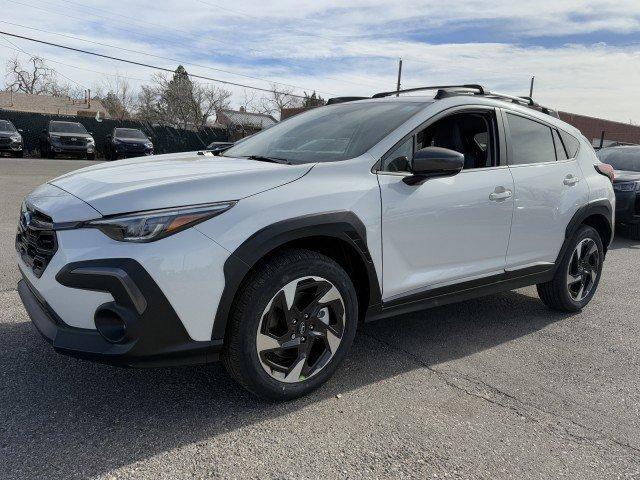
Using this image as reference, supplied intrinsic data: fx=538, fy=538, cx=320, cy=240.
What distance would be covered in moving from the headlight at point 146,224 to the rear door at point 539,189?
2417mm

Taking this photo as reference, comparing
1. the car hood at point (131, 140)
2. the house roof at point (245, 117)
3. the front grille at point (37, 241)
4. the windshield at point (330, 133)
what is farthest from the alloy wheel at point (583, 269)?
the house roof at point (245, 117)

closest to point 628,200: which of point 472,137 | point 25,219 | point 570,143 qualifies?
point 570,143

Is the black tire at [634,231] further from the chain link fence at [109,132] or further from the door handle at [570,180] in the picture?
the chain link fence at [109,132]

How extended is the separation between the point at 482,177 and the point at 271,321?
1803mm

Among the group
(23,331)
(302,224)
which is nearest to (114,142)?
(23,331)

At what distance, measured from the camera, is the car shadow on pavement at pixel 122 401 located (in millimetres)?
2365

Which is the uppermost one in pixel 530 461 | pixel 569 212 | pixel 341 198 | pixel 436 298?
pixel 341 198

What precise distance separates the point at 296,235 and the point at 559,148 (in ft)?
9.09

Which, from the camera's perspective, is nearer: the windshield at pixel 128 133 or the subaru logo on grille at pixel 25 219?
the subaru logo on grille at pixel 25 219

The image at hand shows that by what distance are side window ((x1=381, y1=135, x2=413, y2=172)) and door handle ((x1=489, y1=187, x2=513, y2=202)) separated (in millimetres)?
704

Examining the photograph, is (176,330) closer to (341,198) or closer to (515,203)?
(341,198)

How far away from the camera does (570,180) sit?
4.30 metres

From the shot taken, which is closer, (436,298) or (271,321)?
(271,321)

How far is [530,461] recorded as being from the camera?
98.3 inches
